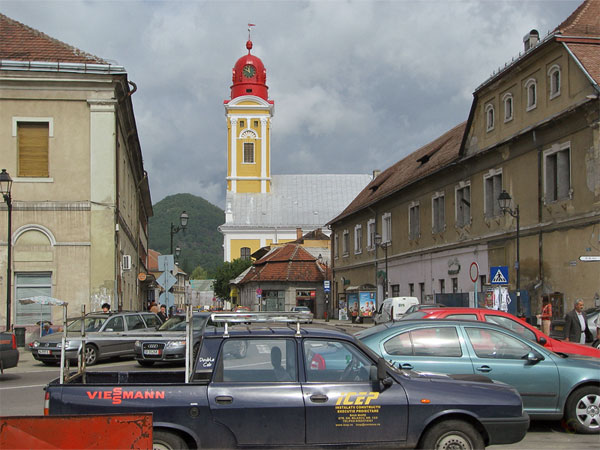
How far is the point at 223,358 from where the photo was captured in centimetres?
739

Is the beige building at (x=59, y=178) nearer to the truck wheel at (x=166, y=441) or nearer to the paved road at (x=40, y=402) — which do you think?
the paved road at (x=40, y=402)

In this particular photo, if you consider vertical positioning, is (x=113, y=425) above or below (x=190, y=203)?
below

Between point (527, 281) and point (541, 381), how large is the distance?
18189mm

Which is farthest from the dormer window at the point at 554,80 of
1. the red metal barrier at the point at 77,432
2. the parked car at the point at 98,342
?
the red metal barrier at the point at 77,432

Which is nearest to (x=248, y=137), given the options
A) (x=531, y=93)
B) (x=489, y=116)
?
(x=489, y=116)

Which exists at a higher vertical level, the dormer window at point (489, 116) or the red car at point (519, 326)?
the dormer window at point (489, 116)

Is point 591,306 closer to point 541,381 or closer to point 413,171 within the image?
point 541,381

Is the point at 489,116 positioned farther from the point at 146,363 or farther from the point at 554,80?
the point at 146,363

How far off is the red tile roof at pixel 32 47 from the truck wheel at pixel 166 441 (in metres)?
22.4

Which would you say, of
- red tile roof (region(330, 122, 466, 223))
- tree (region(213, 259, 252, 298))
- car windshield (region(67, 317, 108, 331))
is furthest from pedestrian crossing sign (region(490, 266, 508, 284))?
tree (region(213, 259, 252, 298))

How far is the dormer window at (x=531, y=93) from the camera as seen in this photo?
88.7 feet

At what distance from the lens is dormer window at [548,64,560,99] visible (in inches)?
995

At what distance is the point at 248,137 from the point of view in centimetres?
9638

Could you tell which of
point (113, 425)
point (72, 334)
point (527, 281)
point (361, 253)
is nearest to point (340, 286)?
point (361, 253)
